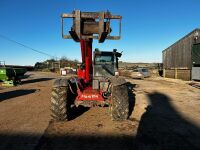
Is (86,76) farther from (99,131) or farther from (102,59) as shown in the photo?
(99,131)

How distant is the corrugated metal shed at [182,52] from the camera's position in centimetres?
2998

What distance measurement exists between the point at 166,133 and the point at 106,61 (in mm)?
5501

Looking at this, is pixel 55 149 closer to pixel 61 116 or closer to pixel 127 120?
pixel 61 116

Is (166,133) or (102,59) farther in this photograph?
(102,59)

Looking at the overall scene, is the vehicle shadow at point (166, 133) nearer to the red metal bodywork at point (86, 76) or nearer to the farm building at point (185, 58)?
the red metal bodywork at point (86, 76)

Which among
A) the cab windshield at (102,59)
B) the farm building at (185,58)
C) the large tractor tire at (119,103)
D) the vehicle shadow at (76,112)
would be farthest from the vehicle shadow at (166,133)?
the farm building at (185,58)

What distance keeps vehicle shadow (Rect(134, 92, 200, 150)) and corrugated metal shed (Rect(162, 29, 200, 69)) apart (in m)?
21.8

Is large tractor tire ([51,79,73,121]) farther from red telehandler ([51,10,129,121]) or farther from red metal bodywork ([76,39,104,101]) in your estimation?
red metal bodywork ([76,39,104,101])

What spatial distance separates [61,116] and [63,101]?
515 millimetres

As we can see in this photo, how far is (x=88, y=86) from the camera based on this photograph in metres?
10.7

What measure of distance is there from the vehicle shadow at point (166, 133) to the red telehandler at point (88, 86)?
1.14m

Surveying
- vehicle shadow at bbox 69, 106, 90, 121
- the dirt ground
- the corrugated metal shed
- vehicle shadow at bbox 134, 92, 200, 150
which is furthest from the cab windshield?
the corrugated metal shed

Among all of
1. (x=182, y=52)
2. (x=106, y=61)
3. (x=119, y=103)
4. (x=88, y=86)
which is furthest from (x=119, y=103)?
(x=182, y=52)

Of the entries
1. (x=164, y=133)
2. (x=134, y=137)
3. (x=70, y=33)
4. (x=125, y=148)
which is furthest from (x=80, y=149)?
(x=70, y=33)
